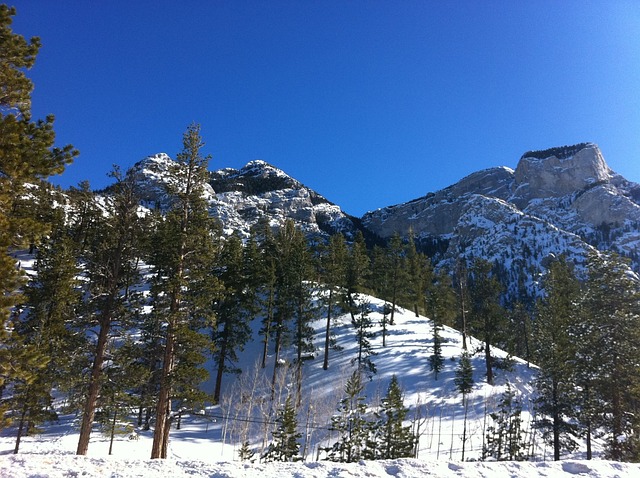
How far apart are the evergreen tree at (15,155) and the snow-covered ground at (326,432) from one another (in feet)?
13.0

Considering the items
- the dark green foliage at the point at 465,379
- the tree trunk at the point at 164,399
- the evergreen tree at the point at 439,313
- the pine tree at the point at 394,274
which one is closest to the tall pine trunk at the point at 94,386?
the tree trunk at the point at 164,399

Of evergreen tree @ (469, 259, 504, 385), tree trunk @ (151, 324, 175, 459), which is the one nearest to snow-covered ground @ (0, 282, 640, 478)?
tree trunk @ (151, 324, 175, 459)

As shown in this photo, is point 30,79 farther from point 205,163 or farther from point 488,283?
point 488,283

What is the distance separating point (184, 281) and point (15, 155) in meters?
8.47

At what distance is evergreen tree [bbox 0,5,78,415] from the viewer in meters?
9.39

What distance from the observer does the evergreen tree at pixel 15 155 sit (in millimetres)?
9391

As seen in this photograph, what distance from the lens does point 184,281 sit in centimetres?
1675

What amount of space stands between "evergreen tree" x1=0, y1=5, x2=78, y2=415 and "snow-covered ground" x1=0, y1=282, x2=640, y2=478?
3.98m

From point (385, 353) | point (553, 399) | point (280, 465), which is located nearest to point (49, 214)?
point (385, 353)

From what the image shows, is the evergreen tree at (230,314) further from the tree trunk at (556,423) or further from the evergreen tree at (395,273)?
the tree trunk at (556,423)

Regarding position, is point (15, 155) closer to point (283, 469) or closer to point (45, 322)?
point (283, 469)

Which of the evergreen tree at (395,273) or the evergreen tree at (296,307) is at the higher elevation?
the evergreen tree at (395,273)

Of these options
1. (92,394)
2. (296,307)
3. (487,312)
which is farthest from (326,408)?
(92,394)

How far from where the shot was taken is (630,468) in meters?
10.9
